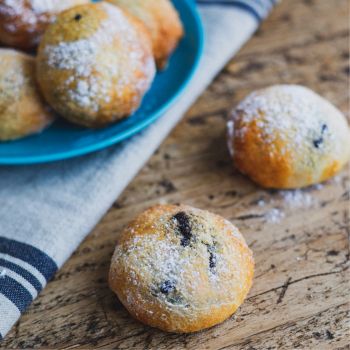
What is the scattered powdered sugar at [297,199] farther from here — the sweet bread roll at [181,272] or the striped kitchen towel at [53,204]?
the striped kitchen towel at [53,204]

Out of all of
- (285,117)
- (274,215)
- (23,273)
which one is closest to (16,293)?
(23,273)

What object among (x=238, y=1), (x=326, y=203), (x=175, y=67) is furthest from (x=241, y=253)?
(x=238, y=1)

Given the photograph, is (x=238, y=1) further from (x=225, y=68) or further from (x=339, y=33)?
(x=339, y=33)

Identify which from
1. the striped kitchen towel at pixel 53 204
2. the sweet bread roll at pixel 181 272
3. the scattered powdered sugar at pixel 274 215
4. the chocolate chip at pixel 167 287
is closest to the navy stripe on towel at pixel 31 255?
the striped kitchen towel at pixel 53 204

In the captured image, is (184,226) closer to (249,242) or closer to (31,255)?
(249,242)

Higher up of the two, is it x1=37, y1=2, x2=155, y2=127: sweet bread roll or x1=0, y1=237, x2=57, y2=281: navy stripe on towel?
x1=37, y1=2, x2=155, y2=127: sweet bread roll

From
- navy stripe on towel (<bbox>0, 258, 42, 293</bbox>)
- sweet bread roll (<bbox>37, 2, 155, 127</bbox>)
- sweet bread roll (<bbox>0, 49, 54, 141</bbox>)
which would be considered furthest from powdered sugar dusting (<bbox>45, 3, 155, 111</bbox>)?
navy stripe on towel (<bbox>0, 258, 42, 293</bbox>)

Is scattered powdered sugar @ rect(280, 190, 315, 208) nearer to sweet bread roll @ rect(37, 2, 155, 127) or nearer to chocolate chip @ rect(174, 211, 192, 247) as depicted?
chocolate chip @ rect(174, 211, 192, 247)
